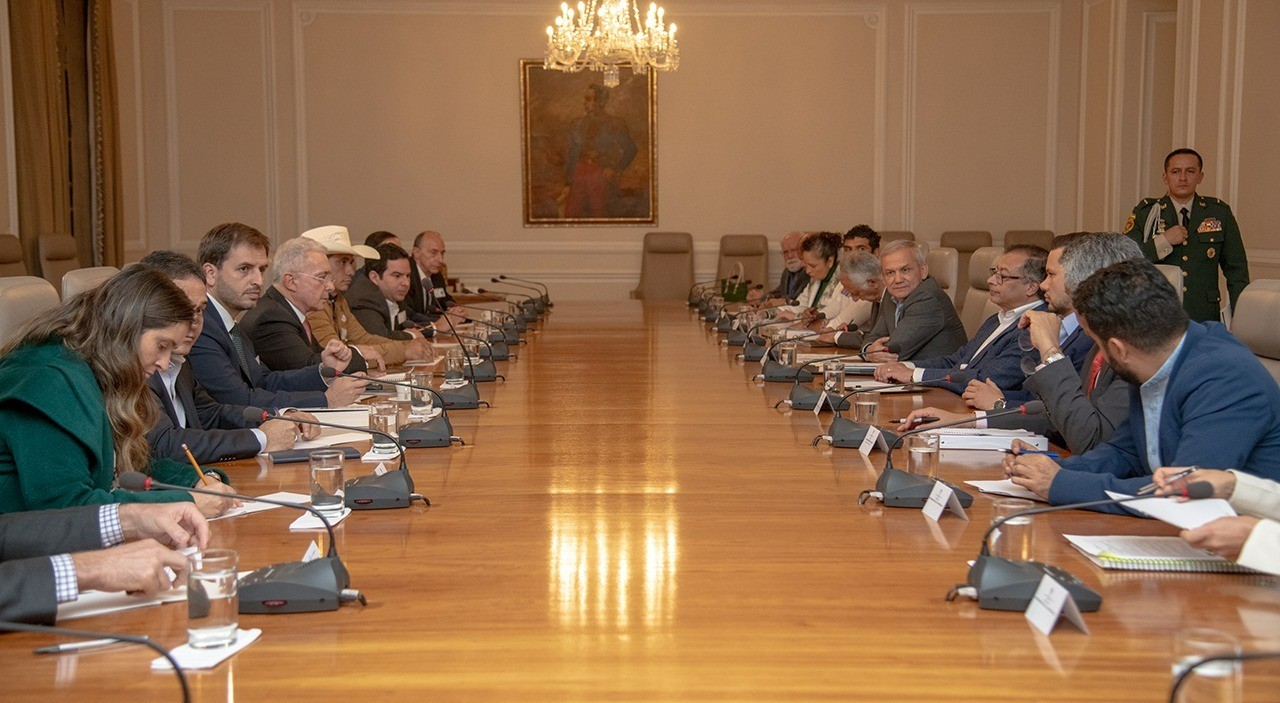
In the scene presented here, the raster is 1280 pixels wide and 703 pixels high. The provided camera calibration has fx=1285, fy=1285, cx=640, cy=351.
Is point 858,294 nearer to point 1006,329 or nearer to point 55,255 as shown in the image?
point 1006,329

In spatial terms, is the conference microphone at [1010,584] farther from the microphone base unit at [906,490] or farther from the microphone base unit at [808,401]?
the microphone base unit at [808,401]

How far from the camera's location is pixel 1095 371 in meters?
3.23

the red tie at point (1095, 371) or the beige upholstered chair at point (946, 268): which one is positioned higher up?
the beige upholstered chair at point (946, 268)

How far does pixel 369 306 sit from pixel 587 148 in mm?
4777

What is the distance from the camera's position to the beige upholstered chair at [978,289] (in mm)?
5941

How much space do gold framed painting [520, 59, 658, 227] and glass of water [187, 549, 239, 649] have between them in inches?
361

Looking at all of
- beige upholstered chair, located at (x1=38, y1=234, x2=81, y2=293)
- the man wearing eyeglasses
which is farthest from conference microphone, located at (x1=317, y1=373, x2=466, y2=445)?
beige upholstered chair, located at (x1=38, y1=234, x2=81, y2=293)

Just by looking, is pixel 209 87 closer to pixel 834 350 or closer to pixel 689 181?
pixel 689 181

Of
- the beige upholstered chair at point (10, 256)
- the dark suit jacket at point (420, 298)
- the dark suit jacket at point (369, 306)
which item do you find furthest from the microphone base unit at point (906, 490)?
the beige upholstered chair at point (10, 256)

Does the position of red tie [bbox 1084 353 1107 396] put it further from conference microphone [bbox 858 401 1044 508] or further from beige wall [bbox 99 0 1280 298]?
beige wall [bbox 99 0 1280 298]

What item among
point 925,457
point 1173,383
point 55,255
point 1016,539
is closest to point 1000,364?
point 925,457

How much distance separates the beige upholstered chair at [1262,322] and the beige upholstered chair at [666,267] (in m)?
7.24

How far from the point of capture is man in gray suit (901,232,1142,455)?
2918 mm

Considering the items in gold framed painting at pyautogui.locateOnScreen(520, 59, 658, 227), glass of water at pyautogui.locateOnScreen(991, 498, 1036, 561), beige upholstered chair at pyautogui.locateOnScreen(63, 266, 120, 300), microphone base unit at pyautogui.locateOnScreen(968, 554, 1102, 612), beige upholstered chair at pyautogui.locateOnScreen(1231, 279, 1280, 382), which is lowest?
microphone base unit at pyautogui.locateOnScreen(968, 554, 1102, 612)
